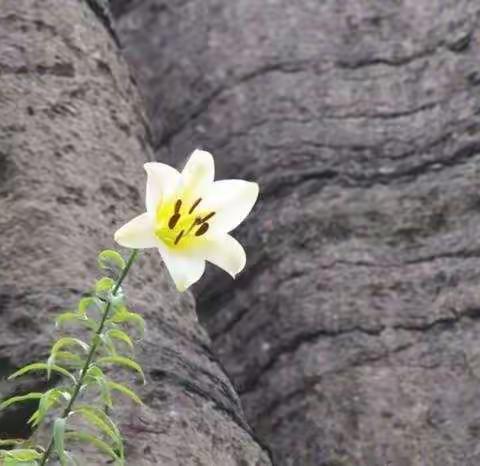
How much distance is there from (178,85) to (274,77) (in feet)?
0.57

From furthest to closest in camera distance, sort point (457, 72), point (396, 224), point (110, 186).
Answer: point (457, 72) → point (396, 224) → point (110, 186)

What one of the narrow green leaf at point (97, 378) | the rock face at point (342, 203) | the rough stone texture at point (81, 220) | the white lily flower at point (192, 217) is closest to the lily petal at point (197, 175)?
the white lily flower at point (192, 217)

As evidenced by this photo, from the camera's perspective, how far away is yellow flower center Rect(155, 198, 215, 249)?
41.8 inches

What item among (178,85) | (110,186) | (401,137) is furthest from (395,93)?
(110,186)

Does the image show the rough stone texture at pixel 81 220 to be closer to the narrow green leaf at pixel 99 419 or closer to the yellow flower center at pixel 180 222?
the narrow green leaf at pixel 99 419

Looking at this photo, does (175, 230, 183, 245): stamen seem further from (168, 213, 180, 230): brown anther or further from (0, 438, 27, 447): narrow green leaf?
(0, 438, 27, 447): narrow green leaf

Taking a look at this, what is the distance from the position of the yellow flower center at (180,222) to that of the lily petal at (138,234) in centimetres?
1

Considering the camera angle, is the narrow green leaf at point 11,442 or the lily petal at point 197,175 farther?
the narrow green leaf at point 11,442

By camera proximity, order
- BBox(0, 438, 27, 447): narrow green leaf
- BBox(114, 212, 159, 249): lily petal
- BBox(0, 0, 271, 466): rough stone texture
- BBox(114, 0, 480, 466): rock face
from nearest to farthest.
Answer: BBox(114, 212, 159, 249): lily petal, BBox(0, 438, 27, 447): narrow green leaf, BBox(0, 0, 271, 466): rough stone texture, BBox(114, 0, 480, 466): rock face

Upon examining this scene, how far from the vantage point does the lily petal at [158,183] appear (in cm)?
105

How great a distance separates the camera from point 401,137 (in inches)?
77.1

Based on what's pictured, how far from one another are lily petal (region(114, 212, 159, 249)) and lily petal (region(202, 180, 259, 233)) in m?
0.06

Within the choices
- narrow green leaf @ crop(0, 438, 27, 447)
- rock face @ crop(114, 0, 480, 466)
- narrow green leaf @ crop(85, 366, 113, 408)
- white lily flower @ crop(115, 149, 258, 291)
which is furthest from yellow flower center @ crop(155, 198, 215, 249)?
rock face @ crop(114, 0, 480, 466)

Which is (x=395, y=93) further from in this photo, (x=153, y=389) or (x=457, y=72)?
(x=153, y=389)
